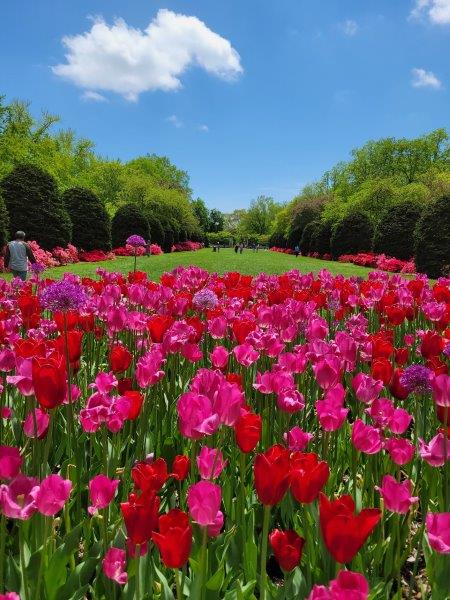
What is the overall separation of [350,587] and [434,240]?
66.2 ft

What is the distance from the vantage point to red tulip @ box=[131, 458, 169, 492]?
1.34 metres

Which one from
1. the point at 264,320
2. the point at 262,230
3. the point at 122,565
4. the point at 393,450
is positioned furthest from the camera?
the point at 262,230

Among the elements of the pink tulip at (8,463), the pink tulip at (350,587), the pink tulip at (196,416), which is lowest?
the pink tulip at (8,463)

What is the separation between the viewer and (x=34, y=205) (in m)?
19.7

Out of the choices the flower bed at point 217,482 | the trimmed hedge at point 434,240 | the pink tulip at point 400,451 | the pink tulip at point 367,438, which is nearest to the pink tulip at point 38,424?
the flower bed at point 217,482

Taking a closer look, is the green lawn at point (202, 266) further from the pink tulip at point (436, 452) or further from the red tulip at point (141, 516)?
the red tulip at point (141, 516)

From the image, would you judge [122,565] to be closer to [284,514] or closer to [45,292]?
[284,514]

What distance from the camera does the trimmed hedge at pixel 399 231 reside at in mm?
25750

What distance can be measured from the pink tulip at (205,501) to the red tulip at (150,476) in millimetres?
159

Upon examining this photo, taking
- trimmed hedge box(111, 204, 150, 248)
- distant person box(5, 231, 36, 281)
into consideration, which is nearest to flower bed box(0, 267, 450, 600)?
distant person box(5, 231, 36, 281)

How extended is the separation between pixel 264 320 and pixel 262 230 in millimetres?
125309

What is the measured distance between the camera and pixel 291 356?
2537 mm

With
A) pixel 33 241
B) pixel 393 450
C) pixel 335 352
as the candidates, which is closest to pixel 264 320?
pixel 335 352

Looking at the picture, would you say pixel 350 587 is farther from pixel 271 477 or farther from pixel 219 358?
pixel 219 358
